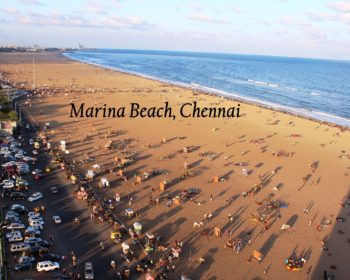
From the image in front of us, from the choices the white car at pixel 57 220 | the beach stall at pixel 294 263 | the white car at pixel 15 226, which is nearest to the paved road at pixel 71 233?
the white car at pixel 57 220

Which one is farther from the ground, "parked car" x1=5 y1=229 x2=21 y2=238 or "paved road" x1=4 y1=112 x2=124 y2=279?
"parked car" x1=5 y1=229 x2=21 y2=238

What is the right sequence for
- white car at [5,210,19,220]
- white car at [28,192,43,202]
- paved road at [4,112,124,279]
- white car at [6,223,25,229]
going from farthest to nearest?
white car at [28,192,43,202] → white car at [5,210,19,220] → white car at [6,223,25,229] → paved road at [4,112,124,279]

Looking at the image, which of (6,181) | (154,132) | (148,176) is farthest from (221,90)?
(6,181)

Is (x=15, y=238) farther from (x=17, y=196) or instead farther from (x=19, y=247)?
(x=17, y=196)

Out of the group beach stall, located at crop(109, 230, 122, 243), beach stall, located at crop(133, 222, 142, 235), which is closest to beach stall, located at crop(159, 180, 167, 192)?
beach stall, located at crop(133, 222, 142, 235)

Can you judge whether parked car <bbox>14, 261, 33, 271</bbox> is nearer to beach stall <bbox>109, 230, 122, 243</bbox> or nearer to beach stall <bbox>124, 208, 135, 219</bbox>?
beach stall <bbox>109, 230, 122, 243</bbox>

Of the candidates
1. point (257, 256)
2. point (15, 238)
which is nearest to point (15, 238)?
point (15, 238)

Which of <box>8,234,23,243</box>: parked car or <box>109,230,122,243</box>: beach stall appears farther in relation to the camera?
<box>109,230,122,243</box>: beach stall
